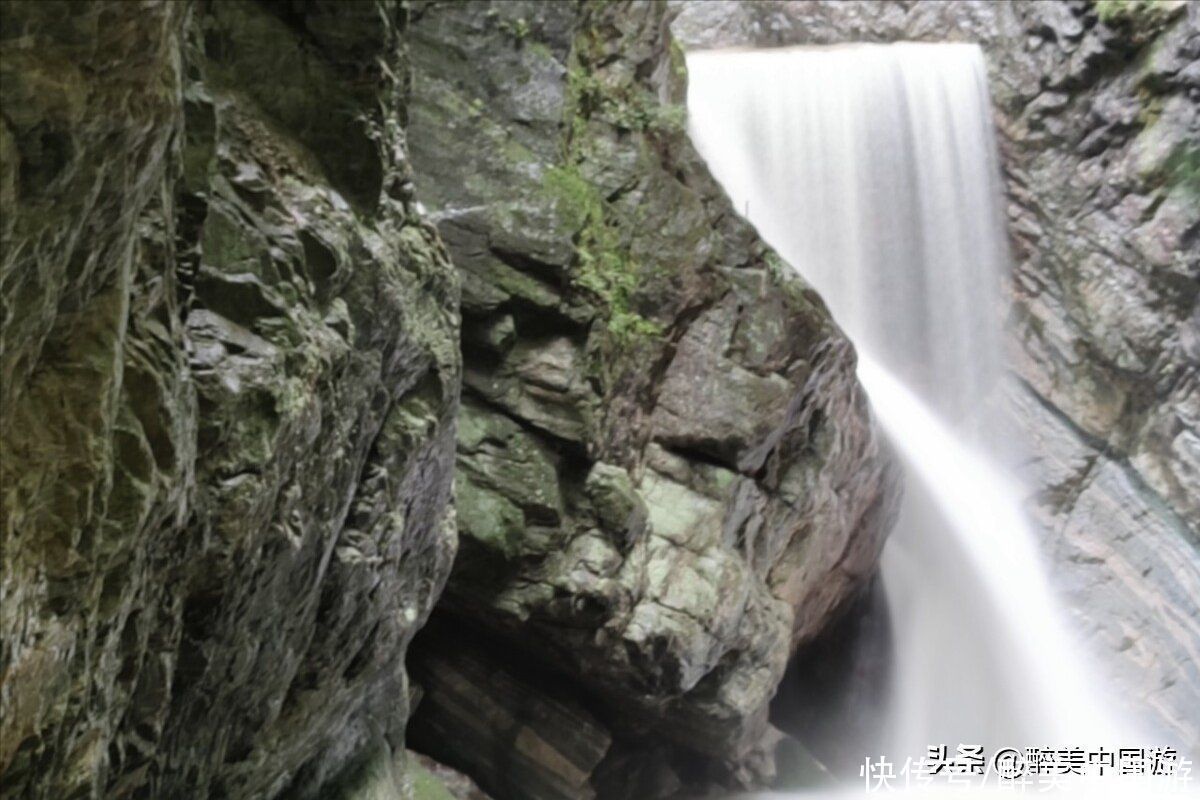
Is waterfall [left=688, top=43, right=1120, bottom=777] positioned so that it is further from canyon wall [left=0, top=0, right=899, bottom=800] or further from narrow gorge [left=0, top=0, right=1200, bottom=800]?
canyon wall [left=0, top=0, right=899, bottom=800]

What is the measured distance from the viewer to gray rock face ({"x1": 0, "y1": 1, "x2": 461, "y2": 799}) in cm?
198

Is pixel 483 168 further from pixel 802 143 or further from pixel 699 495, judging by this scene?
pixel 802 143

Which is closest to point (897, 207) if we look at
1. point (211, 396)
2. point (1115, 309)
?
point (1115, 309)

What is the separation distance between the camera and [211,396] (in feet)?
9.19

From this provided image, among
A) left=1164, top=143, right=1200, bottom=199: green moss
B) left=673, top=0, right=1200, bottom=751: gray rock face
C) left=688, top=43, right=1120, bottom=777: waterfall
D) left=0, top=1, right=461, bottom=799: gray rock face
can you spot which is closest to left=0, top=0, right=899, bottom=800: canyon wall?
left=0, top=1, right=461, bottom=799: gray rock face

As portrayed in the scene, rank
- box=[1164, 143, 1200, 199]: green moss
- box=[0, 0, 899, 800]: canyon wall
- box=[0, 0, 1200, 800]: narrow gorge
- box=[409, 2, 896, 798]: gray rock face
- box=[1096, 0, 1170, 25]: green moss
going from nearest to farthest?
1. box=[0, 0, 899, 800]: canyon wall
2. box=[0, 0, 1200, 800]: narrow gorge
3. box=[409, 2, 896, 798]: gray rock face
4. box=[1164, 143, 1200, 199]: green moss
5. box=[1096, 0, 1170, 25]: green moss

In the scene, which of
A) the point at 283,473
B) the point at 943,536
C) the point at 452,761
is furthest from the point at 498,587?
the point at 943,536

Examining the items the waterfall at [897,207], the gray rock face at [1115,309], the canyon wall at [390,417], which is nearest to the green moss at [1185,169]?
the gray rock face at [1115,309]

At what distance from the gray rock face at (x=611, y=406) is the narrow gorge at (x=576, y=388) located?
0.04 m

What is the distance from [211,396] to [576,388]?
13.0ft

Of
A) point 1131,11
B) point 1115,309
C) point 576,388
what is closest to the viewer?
point 576,388

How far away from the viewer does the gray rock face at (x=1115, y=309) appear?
1131 cm

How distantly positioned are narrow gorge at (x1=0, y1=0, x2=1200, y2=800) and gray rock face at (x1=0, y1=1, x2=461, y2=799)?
2cm

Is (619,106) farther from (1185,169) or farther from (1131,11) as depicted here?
(1131,11)
